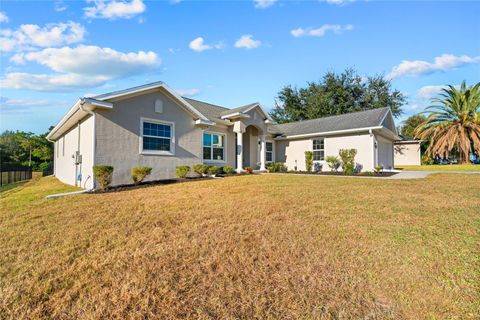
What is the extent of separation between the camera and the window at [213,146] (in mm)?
14578

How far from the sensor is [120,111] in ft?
33.9

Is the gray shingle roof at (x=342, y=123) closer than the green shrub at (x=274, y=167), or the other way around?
the gray shingle roof at (x=342, y=123)

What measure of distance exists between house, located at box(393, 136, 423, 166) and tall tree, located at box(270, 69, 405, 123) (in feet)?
31.6

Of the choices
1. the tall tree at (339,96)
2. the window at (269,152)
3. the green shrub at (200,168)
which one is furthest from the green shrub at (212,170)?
the tall tree at (339,96)

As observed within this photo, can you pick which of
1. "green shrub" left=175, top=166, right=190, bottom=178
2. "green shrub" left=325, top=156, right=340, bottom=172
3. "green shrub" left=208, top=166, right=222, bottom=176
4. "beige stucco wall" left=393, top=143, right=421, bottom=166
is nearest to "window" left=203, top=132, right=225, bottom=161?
"green shrub" left=208, top=166, right=222, bottom=176

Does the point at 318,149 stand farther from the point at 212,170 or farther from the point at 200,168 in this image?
the point at 200,168

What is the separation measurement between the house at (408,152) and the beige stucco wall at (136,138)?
82.9 ft

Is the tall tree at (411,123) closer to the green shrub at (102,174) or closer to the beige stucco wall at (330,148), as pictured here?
the beige stucco wall at (330,148)

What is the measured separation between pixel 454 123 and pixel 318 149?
15.8 metres

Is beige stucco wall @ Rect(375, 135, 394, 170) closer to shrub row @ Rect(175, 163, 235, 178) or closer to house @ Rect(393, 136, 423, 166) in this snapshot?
house @ Rect(393, 136, 423, 166)

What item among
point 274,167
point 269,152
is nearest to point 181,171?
point 274,167

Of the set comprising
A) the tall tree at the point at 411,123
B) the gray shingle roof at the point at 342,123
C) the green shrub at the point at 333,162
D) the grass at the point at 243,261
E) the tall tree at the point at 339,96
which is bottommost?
the grass at the point at 243,261

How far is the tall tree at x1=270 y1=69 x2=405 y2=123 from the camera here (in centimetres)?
3688

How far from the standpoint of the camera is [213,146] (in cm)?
1498
